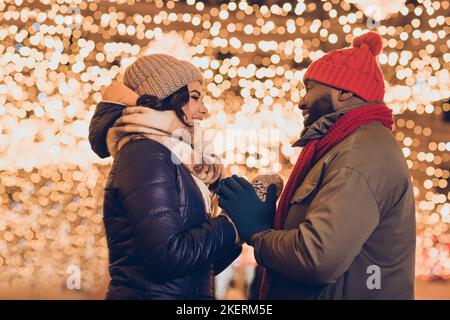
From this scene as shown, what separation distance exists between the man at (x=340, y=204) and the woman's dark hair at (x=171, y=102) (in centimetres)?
36

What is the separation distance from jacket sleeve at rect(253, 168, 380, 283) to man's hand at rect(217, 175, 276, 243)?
0.28 metres

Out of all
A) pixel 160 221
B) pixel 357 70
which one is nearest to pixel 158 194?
pixel 160 221

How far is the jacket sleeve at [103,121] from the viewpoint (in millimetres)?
2789

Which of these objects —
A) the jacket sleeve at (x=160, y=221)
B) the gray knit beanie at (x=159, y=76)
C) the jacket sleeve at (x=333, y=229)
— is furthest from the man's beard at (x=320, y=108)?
the jacket sleeve at (x=160, y=221)

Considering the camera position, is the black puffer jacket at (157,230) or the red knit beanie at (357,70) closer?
the black puffer jacket at (157,230)

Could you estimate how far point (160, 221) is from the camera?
2.50m

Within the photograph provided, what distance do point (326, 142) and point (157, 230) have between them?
0.74 m

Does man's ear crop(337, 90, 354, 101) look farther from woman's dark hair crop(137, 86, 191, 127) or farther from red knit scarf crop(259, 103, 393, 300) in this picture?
woman's dark hair crop(137, 86, 191, 127)

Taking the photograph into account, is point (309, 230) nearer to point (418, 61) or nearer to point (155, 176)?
point (155, 176)

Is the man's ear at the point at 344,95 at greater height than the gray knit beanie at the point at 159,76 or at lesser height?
lesser

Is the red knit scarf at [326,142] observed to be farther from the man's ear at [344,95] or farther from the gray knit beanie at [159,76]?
the gray knit beanie at [159,76]

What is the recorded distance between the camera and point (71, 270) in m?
5.82

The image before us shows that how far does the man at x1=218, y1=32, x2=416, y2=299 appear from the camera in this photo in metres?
2.43

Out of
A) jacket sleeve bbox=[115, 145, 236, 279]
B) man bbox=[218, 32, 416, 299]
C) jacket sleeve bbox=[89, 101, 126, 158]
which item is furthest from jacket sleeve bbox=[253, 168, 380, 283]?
jacket sleeve bbox=[89, 101, 126, 158]
